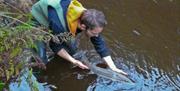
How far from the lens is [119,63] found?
4.69 metres

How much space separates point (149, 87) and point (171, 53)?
81 cm

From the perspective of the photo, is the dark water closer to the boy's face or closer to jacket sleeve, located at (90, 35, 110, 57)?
jacket sleeve, located at (90, 35, 110, 57)

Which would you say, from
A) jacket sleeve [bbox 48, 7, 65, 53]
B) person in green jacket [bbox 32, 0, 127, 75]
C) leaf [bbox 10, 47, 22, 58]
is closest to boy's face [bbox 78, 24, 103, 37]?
person in green jacket [bbox 32, 0, 127, 75]

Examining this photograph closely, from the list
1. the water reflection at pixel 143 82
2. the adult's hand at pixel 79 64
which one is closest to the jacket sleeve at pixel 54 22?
the adult's hand at pixel 79 64

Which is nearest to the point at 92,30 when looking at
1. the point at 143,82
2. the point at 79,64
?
the point at 79,64

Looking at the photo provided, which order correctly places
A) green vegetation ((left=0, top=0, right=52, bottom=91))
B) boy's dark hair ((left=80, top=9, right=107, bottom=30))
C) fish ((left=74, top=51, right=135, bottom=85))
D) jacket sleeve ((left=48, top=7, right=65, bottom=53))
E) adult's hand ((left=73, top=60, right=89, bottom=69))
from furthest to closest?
fish ((left=74, top=51, right=135, bottom=85))
adult's hand ((left=73, top=60, right=89, bottom=69))
jacket sleeve ((left=48, top=7, right=65, bottom=53))
boy's dark hair ((left=80, top=9, right=107, bottom=30))
green vegetation ((left=0, top=0, right=52, bottom=91))

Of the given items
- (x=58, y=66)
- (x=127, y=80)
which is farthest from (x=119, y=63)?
(x=58, y=66)

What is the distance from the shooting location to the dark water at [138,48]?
4395mm

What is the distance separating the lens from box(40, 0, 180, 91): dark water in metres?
4.39

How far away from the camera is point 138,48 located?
508cm

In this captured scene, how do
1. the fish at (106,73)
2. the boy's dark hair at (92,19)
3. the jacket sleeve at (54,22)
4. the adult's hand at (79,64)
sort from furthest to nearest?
1. the fish at (106,73)
2. the adult's hand at (79,64)
3. the jacket sleeve at (54,22)
4. the boy's dark hair at (92,19)

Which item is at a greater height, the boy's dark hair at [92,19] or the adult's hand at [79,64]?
the boy's dark hair at [92,19]

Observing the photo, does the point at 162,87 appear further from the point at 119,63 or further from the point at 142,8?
the point at 142,8

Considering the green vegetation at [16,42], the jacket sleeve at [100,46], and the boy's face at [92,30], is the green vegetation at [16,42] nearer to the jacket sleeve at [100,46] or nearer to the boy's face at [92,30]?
the boy's face at [92,30]
